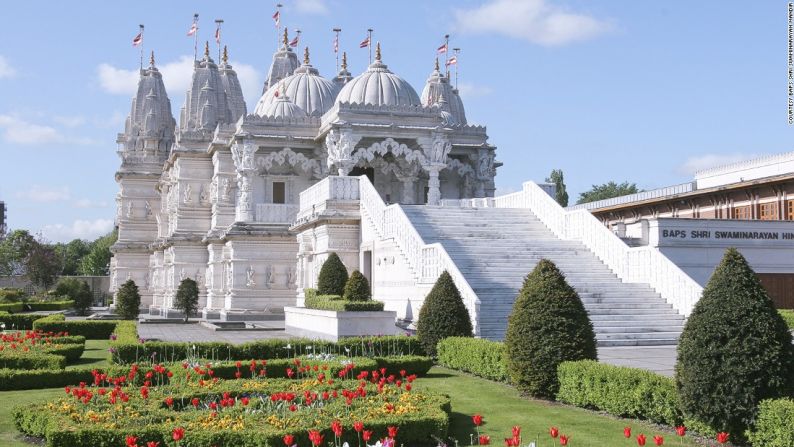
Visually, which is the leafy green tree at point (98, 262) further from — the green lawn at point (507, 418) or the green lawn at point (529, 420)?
the green lawn at point (529, 420)

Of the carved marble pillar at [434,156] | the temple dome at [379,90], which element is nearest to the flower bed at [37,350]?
the carved marble pillar at [434,156]

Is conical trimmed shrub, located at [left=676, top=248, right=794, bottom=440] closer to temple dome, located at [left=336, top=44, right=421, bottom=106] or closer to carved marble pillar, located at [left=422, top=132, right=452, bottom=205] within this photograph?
carved marble pillar, located at [left=422, top=132, right=452, bottom=205]

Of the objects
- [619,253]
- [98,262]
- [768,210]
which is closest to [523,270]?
[619,253]

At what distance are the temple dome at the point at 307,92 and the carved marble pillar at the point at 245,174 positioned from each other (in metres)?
5.20

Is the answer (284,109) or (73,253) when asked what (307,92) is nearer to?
(284,109)

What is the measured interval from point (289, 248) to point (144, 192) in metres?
28.2

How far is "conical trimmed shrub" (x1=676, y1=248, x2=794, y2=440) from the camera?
10383mm

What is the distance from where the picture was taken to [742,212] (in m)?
37.8

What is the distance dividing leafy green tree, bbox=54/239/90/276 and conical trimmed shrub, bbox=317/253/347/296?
110 m

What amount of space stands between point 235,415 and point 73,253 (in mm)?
142660

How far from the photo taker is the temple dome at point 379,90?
42281 mm

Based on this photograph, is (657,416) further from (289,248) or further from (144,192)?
(144,192)

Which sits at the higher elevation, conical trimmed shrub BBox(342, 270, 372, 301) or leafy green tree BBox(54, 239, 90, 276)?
leafy green tree BBox(54, 239, 90, 276)

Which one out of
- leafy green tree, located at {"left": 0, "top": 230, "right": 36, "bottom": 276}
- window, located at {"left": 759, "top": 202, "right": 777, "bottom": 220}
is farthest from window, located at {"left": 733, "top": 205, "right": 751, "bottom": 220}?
leafy green tree, located at {"left": 0, "top": 230, "right": 36, "bottom": 276}
